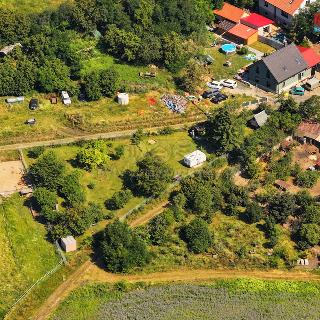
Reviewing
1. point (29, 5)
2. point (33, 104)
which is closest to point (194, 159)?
point (33, 104)

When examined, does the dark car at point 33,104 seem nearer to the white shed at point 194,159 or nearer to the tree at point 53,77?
the tree at point 53,77

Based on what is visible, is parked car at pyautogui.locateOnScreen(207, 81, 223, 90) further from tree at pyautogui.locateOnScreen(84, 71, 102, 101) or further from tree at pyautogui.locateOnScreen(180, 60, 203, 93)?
tree at pyautogui.locateOnScreen(84, 71, 102, 101)

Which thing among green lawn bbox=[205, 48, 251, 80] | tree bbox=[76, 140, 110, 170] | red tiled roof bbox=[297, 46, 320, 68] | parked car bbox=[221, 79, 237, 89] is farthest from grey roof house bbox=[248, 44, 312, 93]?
tree bbox=[76, 140, 110, 170]

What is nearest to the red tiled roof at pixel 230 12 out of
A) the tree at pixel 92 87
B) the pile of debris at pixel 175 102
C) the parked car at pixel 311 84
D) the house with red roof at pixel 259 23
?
the house with red roof at pixel 259 23

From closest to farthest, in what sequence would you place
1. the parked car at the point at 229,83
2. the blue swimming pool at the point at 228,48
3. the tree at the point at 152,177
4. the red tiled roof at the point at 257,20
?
the tree at the point at 152,177 < the parked car at the point at 229,83 < the blue swimming pool at the point at 228,48 < the red tiled roof at the point at 257,20

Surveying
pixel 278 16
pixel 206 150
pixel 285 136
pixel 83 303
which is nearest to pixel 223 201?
pixel 206 150

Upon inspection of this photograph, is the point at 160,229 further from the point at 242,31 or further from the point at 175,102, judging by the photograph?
the point at 242,31

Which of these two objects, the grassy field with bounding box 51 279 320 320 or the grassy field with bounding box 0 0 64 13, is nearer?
the grassy field with bounding box 51 279 320 320

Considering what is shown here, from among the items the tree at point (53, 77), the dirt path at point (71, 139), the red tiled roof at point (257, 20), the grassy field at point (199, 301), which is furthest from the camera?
the red tiled roof at point (257, 20)
